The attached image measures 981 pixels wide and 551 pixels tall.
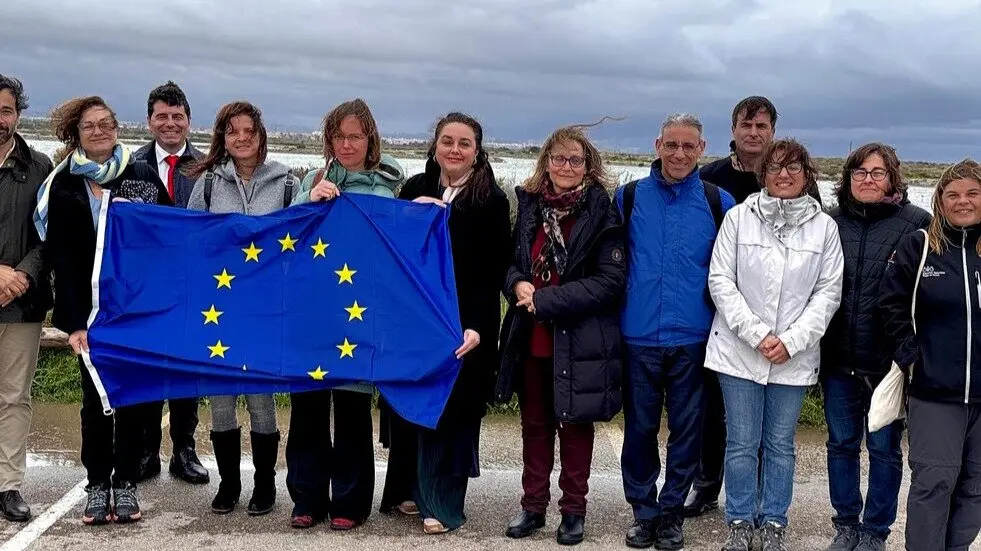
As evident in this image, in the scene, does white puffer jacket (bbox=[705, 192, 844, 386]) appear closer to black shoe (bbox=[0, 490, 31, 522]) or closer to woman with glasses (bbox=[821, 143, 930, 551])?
woman with glasses (bbox=[821, 143, 930, 551])

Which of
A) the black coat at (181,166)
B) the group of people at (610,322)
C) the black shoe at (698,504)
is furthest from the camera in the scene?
the black coat at (181,166)

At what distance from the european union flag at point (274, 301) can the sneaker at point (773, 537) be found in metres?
1.95

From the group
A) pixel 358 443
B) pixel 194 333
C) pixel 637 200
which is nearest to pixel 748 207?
pixel 637 200

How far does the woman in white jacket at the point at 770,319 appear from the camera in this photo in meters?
4.78

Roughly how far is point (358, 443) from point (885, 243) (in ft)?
10.3

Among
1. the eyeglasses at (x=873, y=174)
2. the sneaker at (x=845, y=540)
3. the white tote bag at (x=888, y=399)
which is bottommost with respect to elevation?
the sneaker at (x=845, y=540)

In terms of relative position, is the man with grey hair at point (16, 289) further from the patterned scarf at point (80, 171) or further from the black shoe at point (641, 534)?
the black shoe at point (641, 534)

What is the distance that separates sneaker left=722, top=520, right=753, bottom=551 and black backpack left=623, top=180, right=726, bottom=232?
5.44 feet

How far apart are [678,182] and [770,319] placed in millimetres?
909

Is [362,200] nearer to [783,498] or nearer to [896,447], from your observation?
[783,498]

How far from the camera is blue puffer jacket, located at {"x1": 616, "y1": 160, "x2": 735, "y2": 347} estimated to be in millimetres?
4969

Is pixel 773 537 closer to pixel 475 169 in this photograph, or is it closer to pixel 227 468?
pixel 475 169

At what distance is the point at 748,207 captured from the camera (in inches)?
194

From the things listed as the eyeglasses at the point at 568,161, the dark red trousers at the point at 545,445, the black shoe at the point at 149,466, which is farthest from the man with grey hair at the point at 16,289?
the eyeglasses at the point at 568,161
